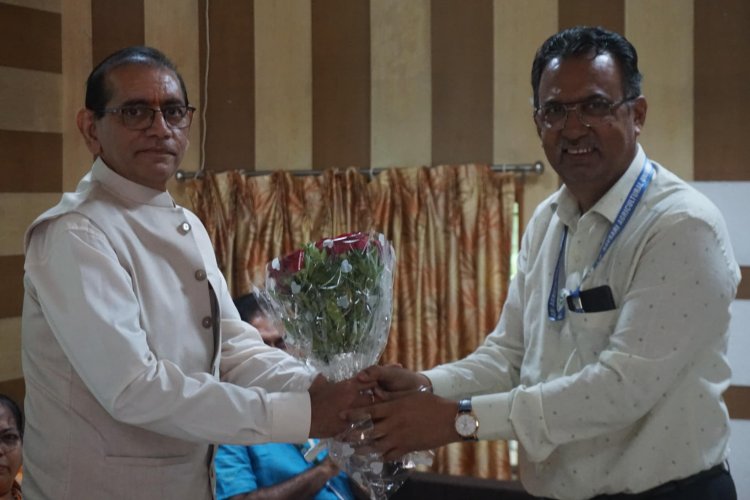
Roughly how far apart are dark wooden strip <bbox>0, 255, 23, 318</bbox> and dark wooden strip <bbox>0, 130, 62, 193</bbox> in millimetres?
298

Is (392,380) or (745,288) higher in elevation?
(745,288)

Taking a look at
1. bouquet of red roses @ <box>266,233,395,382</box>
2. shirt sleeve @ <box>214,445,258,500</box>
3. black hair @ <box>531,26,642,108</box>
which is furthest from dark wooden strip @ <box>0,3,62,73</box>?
black hair @ <box>531,26,642,108</box>

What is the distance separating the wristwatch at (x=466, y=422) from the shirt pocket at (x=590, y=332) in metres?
0.25

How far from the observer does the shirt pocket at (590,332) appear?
2139mm

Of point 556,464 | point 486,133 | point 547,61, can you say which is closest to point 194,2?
point 486,133

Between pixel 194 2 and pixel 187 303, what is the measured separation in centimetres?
284

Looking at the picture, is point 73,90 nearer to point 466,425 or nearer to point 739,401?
point 466,425

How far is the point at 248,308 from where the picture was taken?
3.80 meters

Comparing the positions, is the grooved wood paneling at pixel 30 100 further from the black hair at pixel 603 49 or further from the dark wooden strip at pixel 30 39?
the black hair at pixel 603 49

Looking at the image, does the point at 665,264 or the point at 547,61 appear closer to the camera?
the point at 665,264

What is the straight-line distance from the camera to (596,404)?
2.07 metres

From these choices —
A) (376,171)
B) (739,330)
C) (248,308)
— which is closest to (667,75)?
(739,330)

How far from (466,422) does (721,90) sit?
2.13 metres

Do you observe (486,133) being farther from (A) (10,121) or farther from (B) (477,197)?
(A) (10,121)
